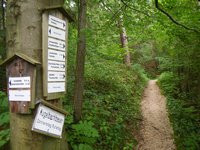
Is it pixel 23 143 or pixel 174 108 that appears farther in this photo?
pixel 174 108

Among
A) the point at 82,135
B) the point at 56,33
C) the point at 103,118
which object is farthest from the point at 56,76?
the point at 103,118

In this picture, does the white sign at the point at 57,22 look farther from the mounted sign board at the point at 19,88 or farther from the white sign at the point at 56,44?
the mounted sign board at the point at 19,88

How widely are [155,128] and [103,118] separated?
8.47ft

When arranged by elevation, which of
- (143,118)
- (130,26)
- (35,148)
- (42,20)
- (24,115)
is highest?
(130,26)

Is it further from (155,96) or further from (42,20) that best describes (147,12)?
(155,96)

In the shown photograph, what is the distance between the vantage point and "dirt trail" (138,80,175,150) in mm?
6910

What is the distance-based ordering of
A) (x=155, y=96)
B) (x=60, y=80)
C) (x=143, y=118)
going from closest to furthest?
(x=60, y=80)
(x=143, y=118)
(x=155, y=96)

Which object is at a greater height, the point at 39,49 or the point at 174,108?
the point at 39,49

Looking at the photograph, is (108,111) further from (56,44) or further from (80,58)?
(56,44)

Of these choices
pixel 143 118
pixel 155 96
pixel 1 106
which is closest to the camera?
pixel 1 106

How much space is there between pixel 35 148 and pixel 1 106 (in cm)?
155

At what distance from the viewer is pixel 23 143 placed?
221 cm

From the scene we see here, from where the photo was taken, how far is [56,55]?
242 centimetres

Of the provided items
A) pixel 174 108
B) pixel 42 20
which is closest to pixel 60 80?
pixel 42 20
